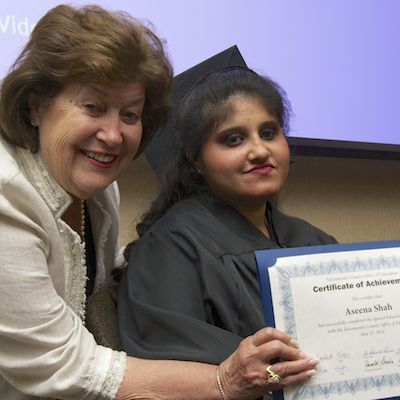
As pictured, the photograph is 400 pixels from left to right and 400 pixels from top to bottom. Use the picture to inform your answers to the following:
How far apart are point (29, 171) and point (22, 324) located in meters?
0.26

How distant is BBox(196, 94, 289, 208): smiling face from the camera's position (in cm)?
113

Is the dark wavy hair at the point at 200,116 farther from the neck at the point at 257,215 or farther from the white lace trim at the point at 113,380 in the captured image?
the white lace trim at the point at 113,380

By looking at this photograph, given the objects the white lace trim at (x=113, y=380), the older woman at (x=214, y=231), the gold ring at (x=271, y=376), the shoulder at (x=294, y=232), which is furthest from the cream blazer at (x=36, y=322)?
the shoulder at (x=294, y=232)

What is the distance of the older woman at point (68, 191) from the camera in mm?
906

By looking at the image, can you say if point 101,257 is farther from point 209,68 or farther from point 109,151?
point 209,68

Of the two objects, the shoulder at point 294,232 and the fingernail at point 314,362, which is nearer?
the fingernail at point 314,362

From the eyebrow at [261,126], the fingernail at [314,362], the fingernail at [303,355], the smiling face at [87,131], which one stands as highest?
the eyebrow at [261,126]

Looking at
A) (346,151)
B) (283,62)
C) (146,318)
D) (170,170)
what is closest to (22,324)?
(146,318)

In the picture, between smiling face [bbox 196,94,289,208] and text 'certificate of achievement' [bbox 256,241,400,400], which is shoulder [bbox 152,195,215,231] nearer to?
smiling face [bbox 196,94,289,208]

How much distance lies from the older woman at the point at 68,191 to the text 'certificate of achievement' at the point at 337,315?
0.05m

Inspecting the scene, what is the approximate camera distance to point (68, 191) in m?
1.05

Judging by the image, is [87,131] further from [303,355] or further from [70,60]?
[303,355]

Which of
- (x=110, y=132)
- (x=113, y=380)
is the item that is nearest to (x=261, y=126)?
(x=110, y=132)

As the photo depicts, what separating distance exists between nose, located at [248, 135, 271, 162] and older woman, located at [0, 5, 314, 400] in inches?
7.6
